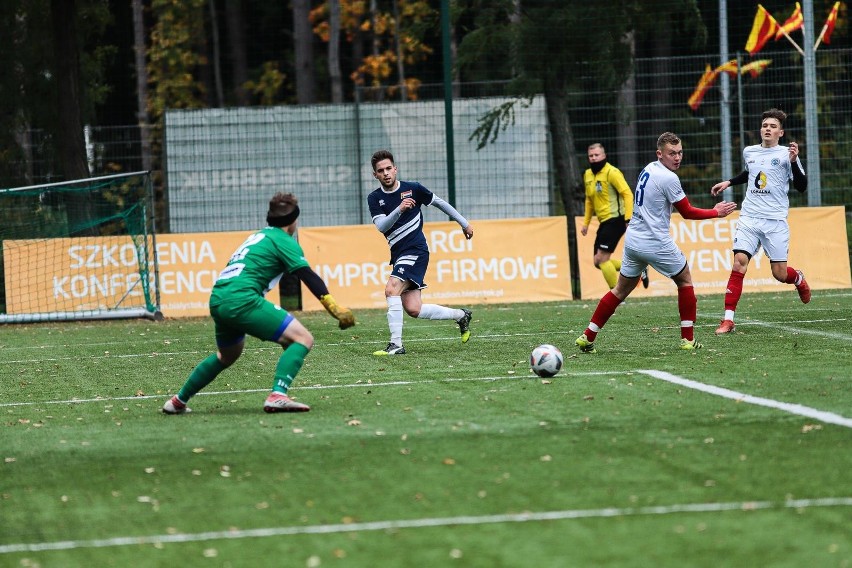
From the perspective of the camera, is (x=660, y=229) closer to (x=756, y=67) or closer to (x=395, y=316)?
(x=395, y=316)

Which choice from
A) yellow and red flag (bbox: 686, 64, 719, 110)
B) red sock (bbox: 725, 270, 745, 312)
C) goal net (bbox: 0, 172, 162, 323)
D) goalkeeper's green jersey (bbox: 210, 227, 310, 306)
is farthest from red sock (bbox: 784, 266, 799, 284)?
goal net (bbox: 0, 172, 162, 323)

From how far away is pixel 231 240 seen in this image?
20156 mm

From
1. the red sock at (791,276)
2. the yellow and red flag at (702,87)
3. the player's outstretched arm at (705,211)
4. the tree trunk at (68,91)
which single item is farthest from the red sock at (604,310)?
the tree trunk at (68,91)

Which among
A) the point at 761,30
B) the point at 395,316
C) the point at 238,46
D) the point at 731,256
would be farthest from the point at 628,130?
the point at 238,46

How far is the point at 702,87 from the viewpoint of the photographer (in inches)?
848

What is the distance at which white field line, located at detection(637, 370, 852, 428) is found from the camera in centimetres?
773

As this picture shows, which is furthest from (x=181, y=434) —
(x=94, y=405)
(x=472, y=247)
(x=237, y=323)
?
(x=472, y=247)

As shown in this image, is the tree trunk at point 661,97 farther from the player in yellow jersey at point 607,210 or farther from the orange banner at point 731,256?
the player in yellow jersey at point 607,210

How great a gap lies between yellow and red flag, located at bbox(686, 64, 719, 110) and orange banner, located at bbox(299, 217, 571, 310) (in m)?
3.53

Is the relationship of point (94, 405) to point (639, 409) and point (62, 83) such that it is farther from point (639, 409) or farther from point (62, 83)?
point (62, 83)

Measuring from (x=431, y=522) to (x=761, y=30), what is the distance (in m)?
23.6

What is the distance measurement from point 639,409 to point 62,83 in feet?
61.4

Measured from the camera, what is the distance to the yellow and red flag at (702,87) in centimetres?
2161

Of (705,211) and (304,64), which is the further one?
(304,64)
